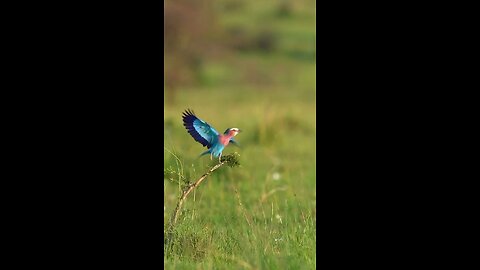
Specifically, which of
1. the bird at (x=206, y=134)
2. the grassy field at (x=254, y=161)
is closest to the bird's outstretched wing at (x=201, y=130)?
the bird at (x=206, y=134)

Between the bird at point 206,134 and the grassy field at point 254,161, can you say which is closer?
the bird at point 206,134

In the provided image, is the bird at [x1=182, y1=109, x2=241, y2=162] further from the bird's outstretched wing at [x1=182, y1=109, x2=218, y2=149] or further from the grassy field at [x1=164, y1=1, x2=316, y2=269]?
the grassy field at [x1=164, y1=1, x2=316, y2=269]

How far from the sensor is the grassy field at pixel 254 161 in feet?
13.4

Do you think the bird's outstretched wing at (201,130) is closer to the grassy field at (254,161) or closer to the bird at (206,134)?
the bird at (206,134)

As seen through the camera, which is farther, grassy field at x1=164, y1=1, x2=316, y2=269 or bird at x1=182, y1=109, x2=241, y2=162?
grassy field at x1=164, y1=1, x2=316, y2=269

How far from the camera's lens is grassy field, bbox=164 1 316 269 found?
13.4 feet

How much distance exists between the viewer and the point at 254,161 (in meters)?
8.65

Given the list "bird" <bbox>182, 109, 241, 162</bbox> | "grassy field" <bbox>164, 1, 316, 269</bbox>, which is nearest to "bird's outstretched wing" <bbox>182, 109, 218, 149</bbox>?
"bird" <bbox>182, 109, 241, 162</bbox>

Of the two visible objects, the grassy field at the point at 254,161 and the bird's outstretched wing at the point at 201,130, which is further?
the grassy field at the point at 254,161

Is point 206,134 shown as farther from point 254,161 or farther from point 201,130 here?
point 254,161

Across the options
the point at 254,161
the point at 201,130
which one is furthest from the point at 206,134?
the point at 254,161
